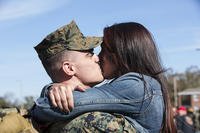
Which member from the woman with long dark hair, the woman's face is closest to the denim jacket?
the woman with long dark hair

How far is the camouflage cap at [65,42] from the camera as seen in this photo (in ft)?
7.91

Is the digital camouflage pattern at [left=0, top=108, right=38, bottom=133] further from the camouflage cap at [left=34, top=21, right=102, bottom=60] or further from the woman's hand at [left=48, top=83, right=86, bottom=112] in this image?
the camouflage cap at [left=34, top=21, right=102, bottom=60]

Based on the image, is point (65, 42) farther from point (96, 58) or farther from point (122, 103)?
point (122, 103)

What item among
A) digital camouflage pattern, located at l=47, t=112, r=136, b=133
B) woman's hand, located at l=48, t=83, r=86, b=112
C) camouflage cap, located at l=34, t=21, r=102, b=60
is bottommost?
digital camouflage pattern, located at l=47, t=112, r=136, b=133

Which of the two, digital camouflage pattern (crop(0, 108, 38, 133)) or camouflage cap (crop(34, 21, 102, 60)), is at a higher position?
camouflage cap (crop(34, 21, 102, 60))

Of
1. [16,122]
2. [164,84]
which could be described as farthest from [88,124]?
[164,84]

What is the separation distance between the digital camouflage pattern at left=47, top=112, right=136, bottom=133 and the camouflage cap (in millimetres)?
344

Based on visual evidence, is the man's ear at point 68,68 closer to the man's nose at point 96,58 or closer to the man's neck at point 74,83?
the man's neck at point 74,83

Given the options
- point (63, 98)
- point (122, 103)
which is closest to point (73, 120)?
point (63, 98)

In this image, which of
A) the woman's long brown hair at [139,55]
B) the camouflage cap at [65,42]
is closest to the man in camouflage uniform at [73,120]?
the camouflage cap at [65,42]

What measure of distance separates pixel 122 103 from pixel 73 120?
228 mm

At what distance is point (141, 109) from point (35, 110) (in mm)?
478

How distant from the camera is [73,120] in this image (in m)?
2.27

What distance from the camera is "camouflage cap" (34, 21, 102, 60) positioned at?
94.9 inches
